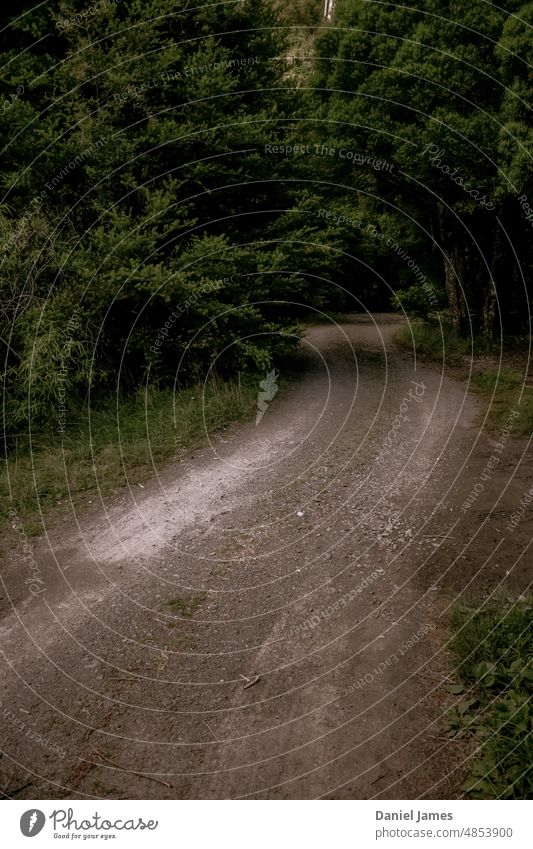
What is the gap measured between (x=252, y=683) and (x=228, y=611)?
960 millimetres

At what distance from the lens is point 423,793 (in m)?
3.32

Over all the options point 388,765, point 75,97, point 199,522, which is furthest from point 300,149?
point 388,765

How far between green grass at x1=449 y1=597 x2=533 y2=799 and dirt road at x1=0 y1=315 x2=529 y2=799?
0.50 feet

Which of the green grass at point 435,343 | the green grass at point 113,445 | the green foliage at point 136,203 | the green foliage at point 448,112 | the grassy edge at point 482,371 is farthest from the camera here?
the green grass at point 435,343

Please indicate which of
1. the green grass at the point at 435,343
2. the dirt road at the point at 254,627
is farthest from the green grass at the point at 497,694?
the green grass at the point at 435,343

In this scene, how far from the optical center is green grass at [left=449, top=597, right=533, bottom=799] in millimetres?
3291

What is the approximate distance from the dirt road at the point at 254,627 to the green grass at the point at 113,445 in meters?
0.56

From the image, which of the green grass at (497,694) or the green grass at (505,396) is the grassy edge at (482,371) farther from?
the green grass at (497,694)

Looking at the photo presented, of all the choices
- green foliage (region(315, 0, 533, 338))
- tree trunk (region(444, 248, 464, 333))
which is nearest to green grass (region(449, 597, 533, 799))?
green foliage (region(315, 0, 533, 338))

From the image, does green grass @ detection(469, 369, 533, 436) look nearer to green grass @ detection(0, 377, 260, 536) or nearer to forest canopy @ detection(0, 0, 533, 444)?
forest canopy @ detection(0, 0, 533, 444)

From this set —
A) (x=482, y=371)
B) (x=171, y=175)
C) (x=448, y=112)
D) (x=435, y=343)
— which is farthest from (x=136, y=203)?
(x=435, y=343)

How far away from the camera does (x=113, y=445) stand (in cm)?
891

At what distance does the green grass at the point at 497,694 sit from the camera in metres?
3.29
